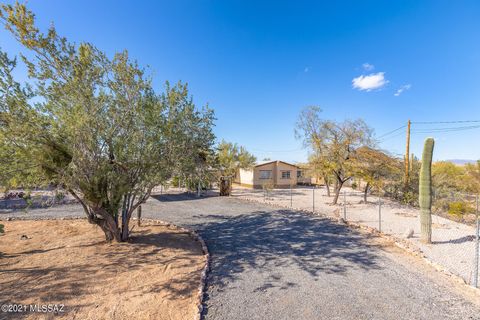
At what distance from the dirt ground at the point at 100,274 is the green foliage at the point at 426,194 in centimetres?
800

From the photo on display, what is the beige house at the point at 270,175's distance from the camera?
27.6 metres

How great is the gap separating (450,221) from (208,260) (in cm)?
1311

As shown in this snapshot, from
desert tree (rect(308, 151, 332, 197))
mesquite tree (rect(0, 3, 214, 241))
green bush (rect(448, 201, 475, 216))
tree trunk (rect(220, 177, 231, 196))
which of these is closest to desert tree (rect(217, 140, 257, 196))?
tree trunk (rect(220, 177, 231, 196))

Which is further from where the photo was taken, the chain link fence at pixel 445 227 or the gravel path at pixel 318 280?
the chain link fence at pixel 445 227

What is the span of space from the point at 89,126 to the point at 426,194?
1110 centimetres

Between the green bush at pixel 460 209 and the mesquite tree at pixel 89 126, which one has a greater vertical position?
the mesquite tree at pixel 89 126

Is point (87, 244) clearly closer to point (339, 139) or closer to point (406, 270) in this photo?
point (406, 270)

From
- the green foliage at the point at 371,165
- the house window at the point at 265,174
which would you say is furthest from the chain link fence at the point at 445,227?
A: the house window at the point at 265,174

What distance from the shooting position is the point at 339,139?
49.2ft

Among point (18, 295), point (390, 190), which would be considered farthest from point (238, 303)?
point (390, 190)

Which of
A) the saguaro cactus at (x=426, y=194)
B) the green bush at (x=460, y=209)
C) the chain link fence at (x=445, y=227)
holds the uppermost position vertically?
the saguaro cactus at (x=426, y=194)

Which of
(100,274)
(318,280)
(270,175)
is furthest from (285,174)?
(100,274)

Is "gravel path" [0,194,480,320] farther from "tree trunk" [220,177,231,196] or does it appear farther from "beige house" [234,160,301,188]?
"beige house" [234,160,301,188]

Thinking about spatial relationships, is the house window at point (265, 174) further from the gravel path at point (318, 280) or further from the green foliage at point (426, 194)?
the green foliage at point (426, 194)
